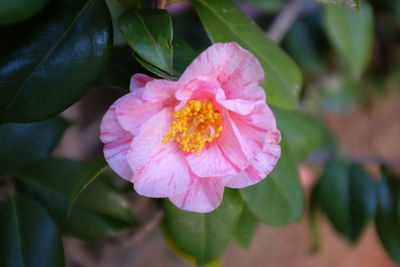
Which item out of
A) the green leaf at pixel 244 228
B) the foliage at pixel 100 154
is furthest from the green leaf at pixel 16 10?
the green leaf at pixel 244 228

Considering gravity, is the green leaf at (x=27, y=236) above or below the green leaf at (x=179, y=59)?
below

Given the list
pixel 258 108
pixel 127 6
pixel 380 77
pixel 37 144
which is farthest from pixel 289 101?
pixel 380 77

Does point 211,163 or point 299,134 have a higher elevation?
point 211,163

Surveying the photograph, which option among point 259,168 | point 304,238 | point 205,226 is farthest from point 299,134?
point 304,238

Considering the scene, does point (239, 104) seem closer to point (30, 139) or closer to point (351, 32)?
point (30, 139)

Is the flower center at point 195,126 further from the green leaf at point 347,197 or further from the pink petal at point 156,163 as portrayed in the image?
the green leaf at point 347,197

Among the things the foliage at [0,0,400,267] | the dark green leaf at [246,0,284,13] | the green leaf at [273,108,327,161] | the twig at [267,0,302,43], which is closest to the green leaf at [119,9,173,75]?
the foliage at [0,0,400,267]

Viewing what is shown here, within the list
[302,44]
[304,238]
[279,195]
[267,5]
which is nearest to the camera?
[279,195]
